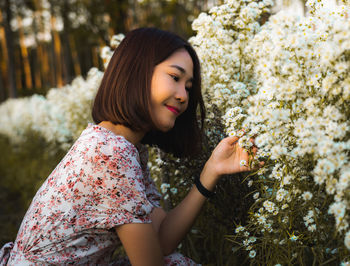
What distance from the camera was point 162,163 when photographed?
2.47 m

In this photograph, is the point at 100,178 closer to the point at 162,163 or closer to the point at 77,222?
the point at 77,222

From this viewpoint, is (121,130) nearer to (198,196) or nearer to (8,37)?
(198,196)

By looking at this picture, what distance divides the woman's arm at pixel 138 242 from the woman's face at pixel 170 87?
60 centimetres

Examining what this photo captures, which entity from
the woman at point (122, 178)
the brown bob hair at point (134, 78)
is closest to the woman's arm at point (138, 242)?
the woman at point (122, 178)

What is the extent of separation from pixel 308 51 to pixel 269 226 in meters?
0.80

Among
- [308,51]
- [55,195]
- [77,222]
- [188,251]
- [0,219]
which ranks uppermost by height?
[308,51]

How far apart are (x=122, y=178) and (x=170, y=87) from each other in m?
0.56

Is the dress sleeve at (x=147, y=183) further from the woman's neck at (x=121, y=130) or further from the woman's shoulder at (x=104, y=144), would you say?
the woman's shoulder at (x=104, y=144)

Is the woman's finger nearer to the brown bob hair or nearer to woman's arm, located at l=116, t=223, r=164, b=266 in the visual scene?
the brown bob hair

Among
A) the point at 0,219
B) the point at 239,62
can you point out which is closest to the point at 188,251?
the point at 239,62

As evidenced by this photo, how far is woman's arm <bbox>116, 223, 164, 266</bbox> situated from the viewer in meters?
1.48

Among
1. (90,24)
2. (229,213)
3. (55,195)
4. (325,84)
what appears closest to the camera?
(325,84)

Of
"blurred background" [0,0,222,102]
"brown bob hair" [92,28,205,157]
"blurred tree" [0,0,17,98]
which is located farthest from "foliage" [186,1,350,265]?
"blurred tree" [0,0,17,98]

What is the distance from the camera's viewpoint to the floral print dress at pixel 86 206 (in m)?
1.50
